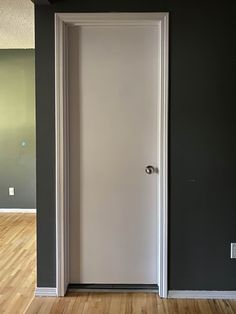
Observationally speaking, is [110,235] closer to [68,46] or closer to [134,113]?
[134,113]

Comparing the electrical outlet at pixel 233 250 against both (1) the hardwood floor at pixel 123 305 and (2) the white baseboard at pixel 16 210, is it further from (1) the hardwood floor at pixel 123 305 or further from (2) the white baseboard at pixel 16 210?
(2) the white baseboard at pixel 16 210

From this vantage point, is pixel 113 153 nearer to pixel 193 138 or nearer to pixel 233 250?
pixel 193 138

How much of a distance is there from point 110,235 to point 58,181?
0.60 metres

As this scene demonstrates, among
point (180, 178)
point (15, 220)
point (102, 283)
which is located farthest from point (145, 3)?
point (15, 220)

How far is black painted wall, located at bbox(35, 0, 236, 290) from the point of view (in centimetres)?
278

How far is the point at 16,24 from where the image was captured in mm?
4094

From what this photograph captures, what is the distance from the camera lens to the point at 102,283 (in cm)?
303

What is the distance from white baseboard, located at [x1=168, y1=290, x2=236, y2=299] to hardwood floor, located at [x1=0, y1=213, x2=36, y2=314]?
1.11m

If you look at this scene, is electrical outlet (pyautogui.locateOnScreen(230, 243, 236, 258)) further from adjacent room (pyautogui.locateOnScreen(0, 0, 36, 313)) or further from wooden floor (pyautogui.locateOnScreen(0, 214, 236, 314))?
adjacent room (pyautogui.locateOnScreen(0, 0, 36, 313))

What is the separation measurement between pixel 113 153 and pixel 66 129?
0.40m

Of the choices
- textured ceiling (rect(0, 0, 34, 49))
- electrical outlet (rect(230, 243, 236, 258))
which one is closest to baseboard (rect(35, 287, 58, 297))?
electrical outlet (rect(230, 243, 236, 258))

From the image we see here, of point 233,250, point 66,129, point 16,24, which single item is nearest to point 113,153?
point 66,129

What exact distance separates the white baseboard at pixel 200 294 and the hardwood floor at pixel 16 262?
1.11 metres

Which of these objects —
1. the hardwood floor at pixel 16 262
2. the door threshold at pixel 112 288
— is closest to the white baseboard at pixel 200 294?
the door threshold at pixel 112 288
